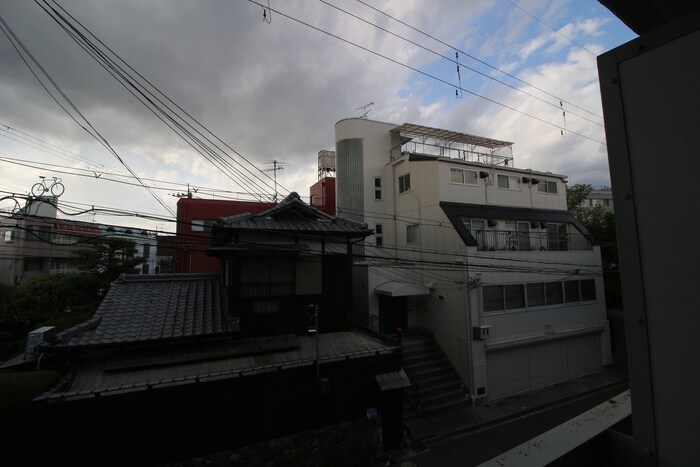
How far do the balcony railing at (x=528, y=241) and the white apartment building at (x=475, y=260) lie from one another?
0.18ft

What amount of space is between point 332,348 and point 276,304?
2.42 meters

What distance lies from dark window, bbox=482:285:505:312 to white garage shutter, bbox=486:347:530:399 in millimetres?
1851

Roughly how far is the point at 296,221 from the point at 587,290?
51.6 feet

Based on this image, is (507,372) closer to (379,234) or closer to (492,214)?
(492,214)

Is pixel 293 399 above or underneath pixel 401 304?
underneath

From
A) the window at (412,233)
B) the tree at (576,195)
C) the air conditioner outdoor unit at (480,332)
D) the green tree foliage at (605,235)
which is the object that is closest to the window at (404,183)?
the window at (412,233)

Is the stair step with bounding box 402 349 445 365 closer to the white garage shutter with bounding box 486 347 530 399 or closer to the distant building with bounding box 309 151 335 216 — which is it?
the white garage shutter with bounding box 486 347 530 399

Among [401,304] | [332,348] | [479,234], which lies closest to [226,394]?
[332,348]

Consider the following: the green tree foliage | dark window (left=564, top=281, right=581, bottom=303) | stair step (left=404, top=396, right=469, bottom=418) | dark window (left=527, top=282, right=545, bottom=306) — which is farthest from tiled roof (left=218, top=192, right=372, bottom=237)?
the green tree foliage

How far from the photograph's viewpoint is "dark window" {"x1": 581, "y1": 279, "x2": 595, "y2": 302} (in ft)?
52.5

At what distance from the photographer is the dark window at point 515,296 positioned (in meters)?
13.7

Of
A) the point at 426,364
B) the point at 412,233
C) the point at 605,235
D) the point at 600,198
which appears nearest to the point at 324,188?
the point at 412,233

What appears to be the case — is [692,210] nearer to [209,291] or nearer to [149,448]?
[149,448]

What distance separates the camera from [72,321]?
13.6m
